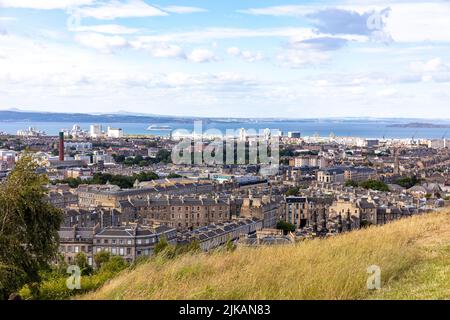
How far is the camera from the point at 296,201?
38562 millimetres

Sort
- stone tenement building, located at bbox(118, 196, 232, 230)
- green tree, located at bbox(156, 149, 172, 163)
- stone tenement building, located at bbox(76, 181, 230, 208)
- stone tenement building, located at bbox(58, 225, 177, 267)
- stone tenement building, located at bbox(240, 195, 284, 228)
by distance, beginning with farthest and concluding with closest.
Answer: green tree, located at bbox(156, 149, 172, 163)
stone tenement building, located at bbox(76, 181, 230, 208)
stone tenement building, located at bbox(118, 196, 232, 230)
stone tenement building, located at bbox(240, 195, 284, 228)
stone tenement building, located at bbox(58, 225, 177, 267)

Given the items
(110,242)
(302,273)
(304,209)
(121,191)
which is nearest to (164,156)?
(121,191)

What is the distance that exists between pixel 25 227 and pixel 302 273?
5.13 metres

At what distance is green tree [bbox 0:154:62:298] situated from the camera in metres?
9.00

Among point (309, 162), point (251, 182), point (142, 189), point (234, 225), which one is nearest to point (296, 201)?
point (234, 225)

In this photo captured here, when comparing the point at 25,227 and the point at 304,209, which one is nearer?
the point at 25,227

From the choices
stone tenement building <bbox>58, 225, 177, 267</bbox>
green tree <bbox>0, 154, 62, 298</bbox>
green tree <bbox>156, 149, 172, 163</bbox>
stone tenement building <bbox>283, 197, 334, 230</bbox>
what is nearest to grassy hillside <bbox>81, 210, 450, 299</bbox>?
green tree <bbox>0, 154, 62, 298</bbox>

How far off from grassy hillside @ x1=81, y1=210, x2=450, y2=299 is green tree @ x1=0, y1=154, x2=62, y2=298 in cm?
313

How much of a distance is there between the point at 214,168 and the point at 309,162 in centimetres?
1517

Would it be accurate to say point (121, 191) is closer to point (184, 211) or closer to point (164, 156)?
point (184, 211)

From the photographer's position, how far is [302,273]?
5777 mm

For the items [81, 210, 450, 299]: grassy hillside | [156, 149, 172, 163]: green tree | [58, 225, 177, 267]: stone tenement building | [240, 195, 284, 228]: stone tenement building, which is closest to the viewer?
[81, 210, 450, 299]: grassy hillside

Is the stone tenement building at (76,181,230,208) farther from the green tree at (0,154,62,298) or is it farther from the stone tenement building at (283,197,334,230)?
the green tree at (0,154,62,298)
